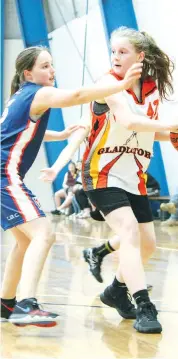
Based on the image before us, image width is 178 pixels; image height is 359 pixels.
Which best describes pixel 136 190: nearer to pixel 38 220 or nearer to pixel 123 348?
pixel 38 220

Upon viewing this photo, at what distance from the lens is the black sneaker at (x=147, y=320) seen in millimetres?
3744

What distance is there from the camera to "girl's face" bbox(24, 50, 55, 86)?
390cm

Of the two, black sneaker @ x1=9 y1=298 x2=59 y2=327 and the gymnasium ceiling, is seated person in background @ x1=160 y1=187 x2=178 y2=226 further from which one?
black sneaker @ x1=9 y1=298 x2=59 y2=327

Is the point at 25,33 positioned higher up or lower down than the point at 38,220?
higher up

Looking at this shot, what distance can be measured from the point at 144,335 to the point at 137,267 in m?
0.35

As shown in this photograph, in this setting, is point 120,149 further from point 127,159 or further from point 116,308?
point 116,308

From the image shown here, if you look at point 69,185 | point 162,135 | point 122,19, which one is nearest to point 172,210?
point 122,19

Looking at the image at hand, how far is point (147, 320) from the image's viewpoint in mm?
3771

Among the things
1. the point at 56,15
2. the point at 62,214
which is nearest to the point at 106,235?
the point at 62,214

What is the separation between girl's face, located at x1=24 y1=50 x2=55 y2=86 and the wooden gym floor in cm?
128

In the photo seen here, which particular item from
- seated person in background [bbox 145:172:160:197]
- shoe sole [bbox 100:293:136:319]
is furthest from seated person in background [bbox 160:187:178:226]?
shoe sole [bbox 100:293:136:319]

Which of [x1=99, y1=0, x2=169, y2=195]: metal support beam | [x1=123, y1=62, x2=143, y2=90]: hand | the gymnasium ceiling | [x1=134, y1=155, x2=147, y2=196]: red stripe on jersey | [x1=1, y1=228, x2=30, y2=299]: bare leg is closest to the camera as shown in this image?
[x1=123, y1=62, x2=143, y2=90]: hand

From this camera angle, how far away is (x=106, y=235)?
10211 millimetres

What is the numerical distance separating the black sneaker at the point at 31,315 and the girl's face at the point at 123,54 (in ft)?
4.31
